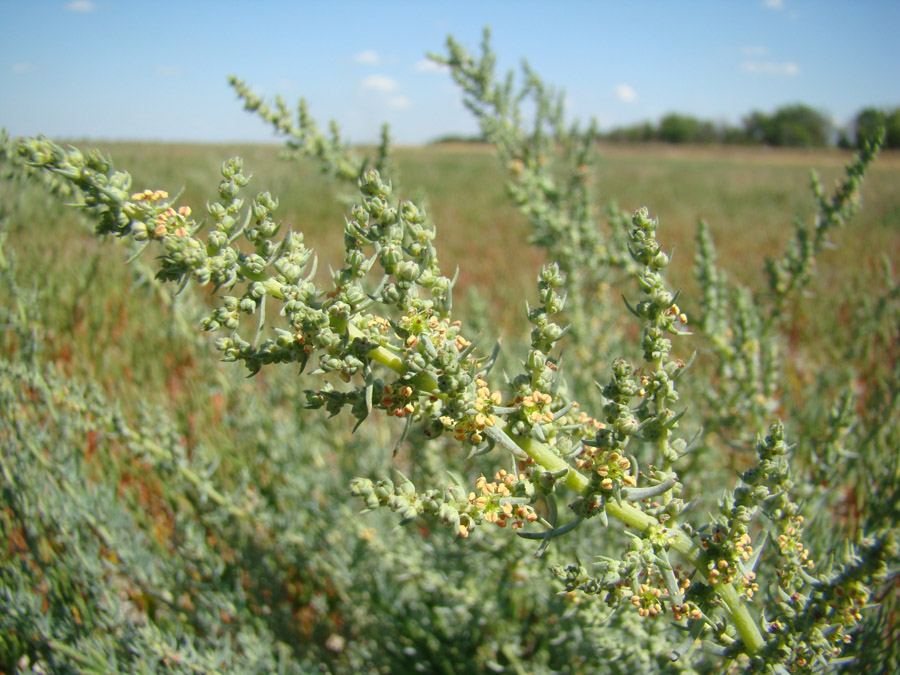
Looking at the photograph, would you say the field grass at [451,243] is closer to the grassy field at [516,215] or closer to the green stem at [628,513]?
the grassy field at [516,215]

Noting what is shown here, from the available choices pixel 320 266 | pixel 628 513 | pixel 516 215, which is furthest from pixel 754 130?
pixel 628 513

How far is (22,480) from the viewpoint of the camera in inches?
78.7

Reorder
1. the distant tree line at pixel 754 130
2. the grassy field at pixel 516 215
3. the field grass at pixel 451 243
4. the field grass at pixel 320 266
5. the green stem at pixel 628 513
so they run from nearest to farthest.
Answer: the green stem at pixel 628 513 < the field grass at pixel 320 266 < the field grass at pixel 451 243 < the grassy field at pixel 516 215 < the distant tree line at pixel 754 130

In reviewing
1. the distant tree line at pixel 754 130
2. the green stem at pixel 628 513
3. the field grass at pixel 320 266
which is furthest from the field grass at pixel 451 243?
the distant tree line at pixel 754 130

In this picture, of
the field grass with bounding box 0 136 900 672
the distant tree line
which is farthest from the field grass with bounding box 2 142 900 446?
the distant tree line

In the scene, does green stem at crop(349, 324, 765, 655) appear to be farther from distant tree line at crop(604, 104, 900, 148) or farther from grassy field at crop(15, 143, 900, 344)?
distant tree line at crop(604, 104, 900, 148)

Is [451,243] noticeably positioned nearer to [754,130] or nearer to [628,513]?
[628,513]

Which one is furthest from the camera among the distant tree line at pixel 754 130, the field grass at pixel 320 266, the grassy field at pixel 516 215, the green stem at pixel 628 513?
the distant tree line at pixel 754 130

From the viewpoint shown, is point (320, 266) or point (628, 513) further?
point (320, 266)

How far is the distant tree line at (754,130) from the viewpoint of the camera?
5975 cm

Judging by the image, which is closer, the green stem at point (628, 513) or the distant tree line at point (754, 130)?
the green stem at point (628, 513)

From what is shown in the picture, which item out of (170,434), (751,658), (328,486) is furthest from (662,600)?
(328,486)

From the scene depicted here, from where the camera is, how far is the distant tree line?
196 ft

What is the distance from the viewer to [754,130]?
61.9 meters
